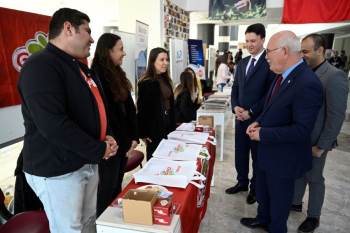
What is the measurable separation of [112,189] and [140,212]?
2.88ft

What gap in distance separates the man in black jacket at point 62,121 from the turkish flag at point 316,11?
451 cm

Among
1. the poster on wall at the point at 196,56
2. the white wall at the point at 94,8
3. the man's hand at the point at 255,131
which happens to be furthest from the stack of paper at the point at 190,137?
the white wall at the point at 94,8

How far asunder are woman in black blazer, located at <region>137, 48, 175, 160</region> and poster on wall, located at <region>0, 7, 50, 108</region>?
3.02 ft

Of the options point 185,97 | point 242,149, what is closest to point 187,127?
point 242,149

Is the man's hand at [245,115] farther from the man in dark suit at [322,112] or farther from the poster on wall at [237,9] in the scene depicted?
the poster on wall at [237,9]

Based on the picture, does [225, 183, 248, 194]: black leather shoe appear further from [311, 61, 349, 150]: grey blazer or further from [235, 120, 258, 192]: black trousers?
[311, 61, 349, 150]: grey blazer

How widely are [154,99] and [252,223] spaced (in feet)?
4.09

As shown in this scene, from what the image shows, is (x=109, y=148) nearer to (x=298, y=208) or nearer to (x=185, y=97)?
(x=298, y=208)

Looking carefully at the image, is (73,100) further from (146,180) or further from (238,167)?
(238,167)

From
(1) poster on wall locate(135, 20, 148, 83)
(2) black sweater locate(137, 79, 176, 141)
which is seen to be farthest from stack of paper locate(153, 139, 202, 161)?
(1) poster on wall locate(135, 20, 148, 83)

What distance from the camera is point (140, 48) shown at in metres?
3.36

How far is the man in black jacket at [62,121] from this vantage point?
3.30ft

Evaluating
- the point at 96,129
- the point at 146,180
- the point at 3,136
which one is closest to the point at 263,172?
the point at 146,180

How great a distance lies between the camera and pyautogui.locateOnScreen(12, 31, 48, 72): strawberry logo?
188 cm
